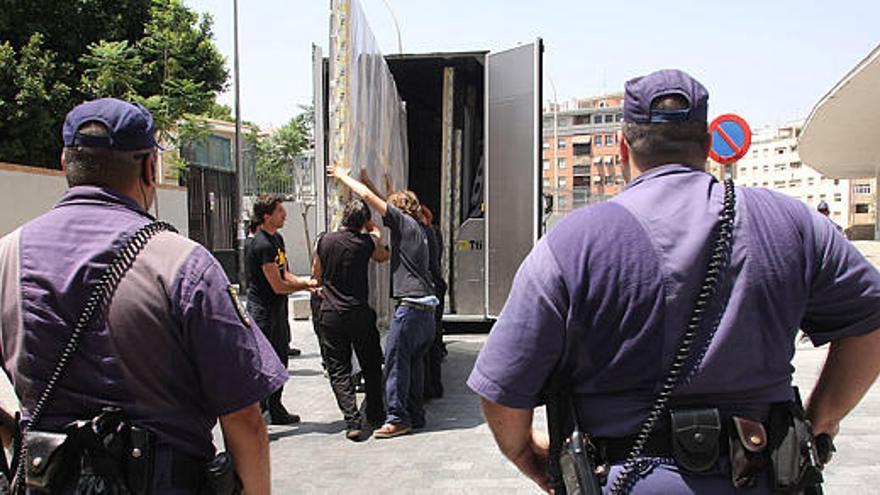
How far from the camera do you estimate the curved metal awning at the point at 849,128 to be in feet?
111

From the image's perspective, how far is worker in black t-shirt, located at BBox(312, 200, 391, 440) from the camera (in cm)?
575

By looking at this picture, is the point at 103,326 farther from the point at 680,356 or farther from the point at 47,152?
the point at 47,152

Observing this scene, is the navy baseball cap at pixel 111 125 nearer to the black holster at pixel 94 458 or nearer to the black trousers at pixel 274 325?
the black holster at pixel 94 458

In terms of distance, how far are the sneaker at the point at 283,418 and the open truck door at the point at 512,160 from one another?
3.30 meters

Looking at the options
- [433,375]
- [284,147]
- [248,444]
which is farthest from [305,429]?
[284,147]

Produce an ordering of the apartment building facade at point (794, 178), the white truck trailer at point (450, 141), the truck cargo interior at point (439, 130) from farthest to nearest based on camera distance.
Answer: the apartment building facade at point (794, 178) < the truck cargo interior at point (439, 130) < the white truck trailer at point (450, 141)

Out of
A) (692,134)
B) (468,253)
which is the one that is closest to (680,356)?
(692,134)

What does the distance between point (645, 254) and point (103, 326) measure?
126 centimetres

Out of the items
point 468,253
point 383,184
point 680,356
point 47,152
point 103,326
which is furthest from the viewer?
point 47,152

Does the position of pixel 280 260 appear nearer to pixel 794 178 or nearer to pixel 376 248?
pixel 376 248

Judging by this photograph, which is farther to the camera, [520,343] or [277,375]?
[277,375]

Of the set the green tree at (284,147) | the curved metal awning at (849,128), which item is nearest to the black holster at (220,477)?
the curved metal awning at (849,128)

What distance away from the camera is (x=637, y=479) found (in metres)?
1.74

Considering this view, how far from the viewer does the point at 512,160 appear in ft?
28.0
